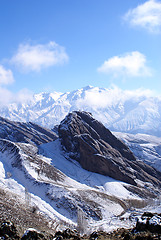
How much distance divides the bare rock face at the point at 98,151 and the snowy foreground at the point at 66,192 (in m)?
5.02

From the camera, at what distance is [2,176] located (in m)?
71.6

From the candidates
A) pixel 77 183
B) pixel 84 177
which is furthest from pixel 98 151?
pixel 77 183

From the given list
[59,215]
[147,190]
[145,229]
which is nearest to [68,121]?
[147,190]

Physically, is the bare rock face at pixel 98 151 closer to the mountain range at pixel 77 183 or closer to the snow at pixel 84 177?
the mountain range at pixel 77 183

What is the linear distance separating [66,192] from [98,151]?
42126 mm

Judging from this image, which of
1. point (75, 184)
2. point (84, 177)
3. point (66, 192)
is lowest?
point (66, 192)

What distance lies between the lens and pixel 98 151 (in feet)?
354

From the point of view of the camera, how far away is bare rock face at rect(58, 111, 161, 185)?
335 feet

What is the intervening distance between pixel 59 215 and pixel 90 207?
41.9ft

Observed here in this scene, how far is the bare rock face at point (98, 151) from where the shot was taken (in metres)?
102

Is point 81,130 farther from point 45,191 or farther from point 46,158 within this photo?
point 45,191

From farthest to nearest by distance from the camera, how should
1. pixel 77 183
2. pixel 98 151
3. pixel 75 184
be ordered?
pixel 98 151
pixel 77 183
pixel 75 184

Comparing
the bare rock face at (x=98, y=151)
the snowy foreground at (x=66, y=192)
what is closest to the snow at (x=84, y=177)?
the snowy foreground at (x=66, y=192)

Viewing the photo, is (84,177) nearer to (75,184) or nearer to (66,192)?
(75,184)
